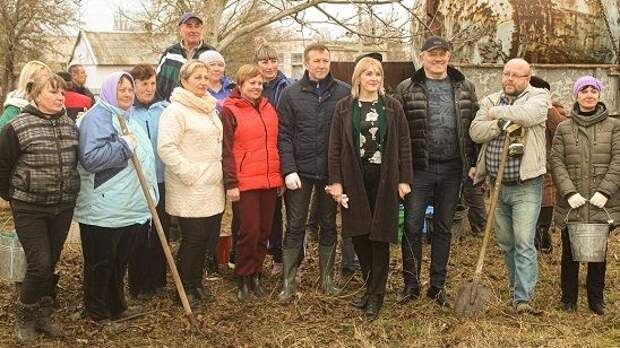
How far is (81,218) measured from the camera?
434 centimetres

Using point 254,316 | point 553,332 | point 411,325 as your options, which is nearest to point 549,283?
point 553,332

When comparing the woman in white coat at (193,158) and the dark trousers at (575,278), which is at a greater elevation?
the woman in white coat at (193,158)

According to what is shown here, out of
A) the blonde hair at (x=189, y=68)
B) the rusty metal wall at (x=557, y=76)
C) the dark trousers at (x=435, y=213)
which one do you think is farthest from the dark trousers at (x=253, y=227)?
the rusty metal wall at (x=557, y=76)

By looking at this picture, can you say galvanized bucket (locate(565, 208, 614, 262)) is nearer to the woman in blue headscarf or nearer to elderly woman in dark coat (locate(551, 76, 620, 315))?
elderly woman in dark coat (locate(551, 76, 620, 315))

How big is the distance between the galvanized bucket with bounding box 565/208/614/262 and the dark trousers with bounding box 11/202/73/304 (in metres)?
3.59

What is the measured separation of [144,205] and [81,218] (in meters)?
0.43

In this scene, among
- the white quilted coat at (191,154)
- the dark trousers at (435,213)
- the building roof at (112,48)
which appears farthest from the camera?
the building roof at (112,48)

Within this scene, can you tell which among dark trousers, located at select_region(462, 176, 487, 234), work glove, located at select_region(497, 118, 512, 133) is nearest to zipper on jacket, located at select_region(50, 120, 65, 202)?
work glove, located at select_region(497, 118, 512, 133)

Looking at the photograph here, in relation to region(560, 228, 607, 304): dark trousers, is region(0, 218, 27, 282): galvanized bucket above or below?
above

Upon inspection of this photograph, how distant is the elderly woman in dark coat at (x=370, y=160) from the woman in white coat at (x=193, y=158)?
881mm

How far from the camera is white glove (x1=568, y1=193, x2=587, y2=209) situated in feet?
15.4

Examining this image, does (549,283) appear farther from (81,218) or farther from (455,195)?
(81,218)

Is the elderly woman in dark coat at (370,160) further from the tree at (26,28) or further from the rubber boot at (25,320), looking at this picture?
the tree at (26,28)

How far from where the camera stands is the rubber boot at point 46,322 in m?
4.36
